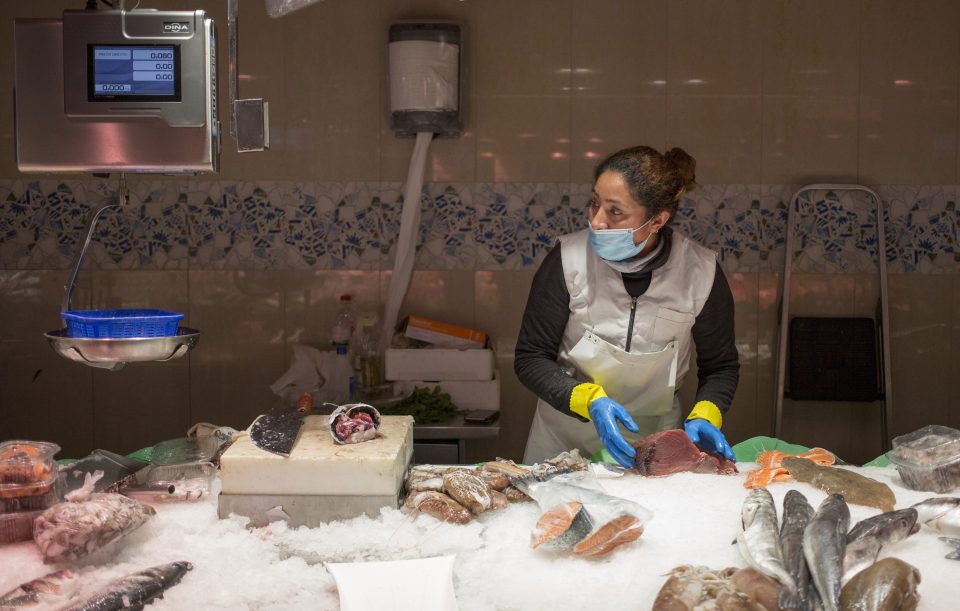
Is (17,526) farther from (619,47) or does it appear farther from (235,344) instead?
(619,47)

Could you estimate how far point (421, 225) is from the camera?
4867mm

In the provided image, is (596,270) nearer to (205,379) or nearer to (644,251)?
(644,251)

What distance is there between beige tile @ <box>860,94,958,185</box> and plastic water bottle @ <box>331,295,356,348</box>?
2.83m

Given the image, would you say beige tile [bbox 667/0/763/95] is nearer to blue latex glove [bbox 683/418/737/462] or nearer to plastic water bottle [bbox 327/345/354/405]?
plastic water bottle [bbox 327/345/354/405]

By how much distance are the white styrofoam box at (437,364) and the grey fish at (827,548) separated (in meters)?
2.44

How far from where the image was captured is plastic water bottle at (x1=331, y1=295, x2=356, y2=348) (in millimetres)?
4633

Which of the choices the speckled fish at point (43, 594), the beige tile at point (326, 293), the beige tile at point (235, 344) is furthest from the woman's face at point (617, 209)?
the beige tile at point (235, 344)

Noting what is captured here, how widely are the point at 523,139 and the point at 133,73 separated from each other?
282 cm

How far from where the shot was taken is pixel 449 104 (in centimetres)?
452

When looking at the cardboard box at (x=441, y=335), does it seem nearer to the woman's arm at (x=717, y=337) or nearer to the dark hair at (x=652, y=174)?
the woman's arm at (x=717, y=337)

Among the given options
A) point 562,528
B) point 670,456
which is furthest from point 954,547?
point 562,528

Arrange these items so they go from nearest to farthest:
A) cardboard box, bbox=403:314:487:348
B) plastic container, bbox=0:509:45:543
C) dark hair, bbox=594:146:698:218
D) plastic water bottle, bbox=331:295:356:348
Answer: plastic container, bbox=0:509:45:543 → dark hair, bbox=594:146:698:218 → cardboard box, bbox=403:314:487:348 → plastic water bottle, bbox=331:295:356:348

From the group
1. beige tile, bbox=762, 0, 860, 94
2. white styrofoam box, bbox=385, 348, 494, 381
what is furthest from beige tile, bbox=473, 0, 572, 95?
white styrofoam box, bbox=385, 348, 494, 381

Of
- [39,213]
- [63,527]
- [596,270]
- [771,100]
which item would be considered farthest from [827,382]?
[39,213]
